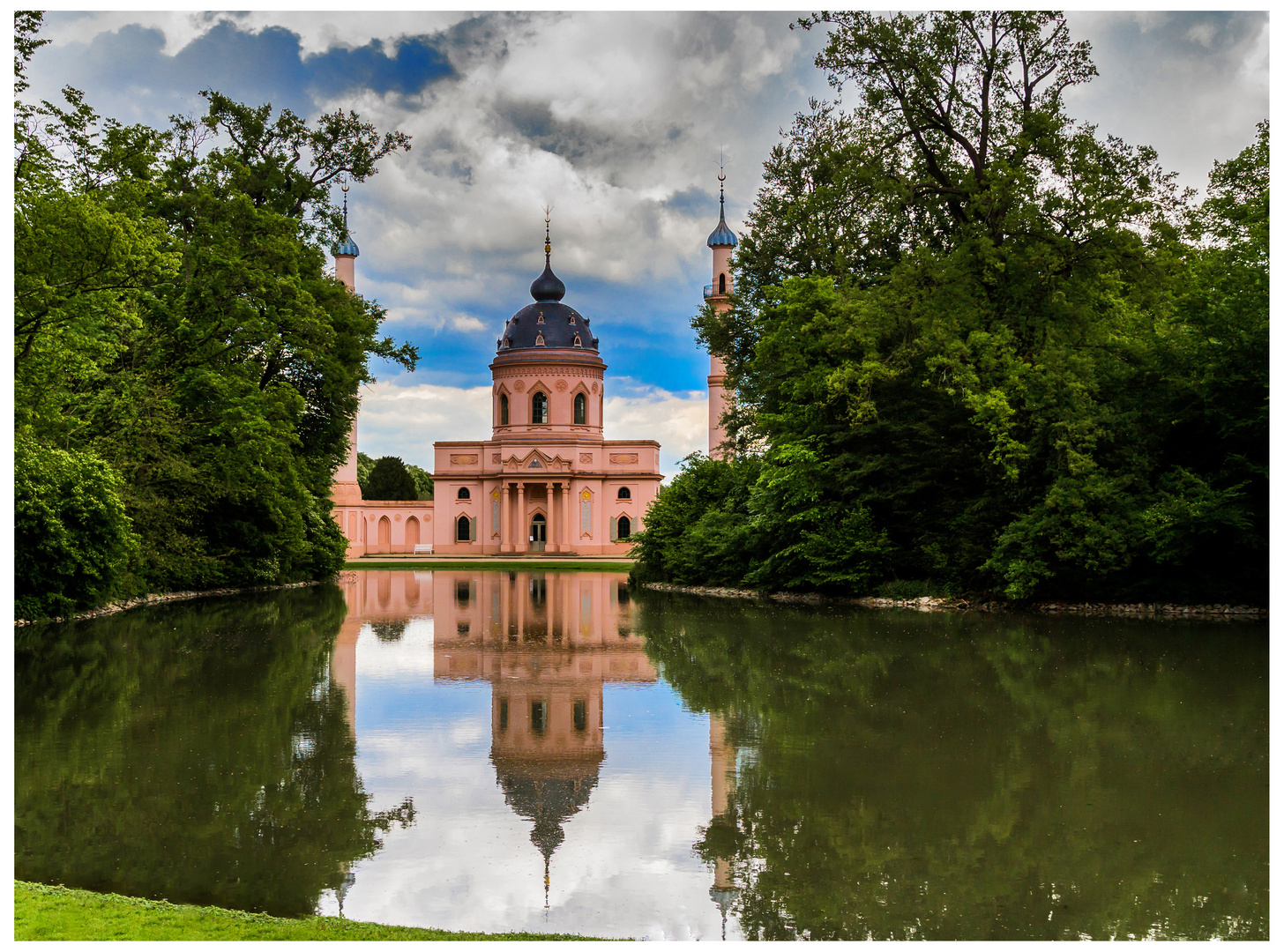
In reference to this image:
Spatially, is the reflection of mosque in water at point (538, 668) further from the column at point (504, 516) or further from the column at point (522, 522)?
the column at point (504, 516)

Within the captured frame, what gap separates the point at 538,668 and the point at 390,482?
60.8 m

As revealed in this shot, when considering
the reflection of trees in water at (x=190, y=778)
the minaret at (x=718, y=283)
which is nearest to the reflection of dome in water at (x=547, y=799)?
the reflection of trees in water at (x=190, y=778)

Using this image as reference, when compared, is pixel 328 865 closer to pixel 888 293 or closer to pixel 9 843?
pixel 9 843

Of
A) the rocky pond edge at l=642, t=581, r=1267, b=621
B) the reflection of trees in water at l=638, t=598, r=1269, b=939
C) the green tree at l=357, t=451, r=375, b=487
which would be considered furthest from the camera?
the green tree at l=357, t=451, r=375, b=487

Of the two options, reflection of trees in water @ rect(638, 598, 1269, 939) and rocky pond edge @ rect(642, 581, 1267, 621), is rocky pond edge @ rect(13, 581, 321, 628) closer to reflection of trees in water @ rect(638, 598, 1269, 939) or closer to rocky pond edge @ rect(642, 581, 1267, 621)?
reflection of trees in water @ rect(638, 598, 1269, 939)

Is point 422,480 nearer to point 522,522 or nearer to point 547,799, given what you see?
point 522,522

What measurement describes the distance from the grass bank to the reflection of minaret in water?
854mm

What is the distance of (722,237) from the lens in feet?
195

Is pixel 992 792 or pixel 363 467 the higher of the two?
pixel 363 467

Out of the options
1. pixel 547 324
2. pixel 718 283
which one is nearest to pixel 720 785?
pixel 718 283

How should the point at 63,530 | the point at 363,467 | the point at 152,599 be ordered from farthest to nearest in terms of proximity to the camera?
the point at 363,467
the point at 152,599
the point at 63,530

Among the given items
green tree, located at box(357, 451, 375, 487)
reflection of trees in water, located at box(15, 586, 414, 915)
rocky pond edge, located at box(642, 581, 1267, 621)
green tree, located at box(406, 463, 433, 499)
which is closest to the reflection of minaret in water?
reflection of trees in water, located at box(15, 586, 414, 915)

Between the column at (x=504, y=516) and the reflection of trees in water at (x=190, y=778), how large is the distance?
51.9 m

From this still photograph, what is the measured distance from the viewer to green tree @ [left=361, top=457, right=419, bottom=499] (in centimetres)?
7306
